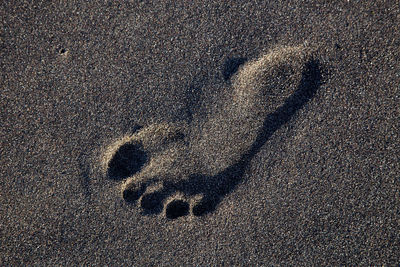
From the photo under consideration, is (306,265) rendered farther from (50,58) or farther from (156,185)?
(50,58)

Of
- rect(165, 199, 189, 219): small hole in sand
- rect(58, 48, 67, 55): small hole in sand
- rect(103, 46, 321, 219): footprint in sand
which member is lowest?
rect(165, 199, 189, 219): small hole in sand

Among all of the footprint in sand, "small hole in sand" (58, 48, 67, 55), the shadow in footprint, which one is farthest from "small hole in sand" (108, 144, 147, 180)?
"small hole in sand" (58, 48, 67, 55)

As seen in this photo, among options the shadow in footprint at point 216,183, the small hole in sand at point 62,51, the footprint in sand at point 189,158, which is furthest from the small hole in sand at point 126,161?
the small hole in sand at point 62,51

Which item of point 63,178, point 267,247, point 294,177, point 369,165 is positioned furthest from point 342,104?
point 63,178

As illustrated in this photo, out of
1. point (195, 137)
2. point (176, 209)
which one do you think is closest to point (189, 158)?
point (195, 137)

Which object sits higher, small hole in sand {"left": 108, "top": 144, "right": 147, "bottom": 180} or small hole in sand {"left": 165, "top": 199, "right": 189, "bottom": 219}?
small hole in sand {"left": 108, "top": 144, "right": 147, "bottom": 180}

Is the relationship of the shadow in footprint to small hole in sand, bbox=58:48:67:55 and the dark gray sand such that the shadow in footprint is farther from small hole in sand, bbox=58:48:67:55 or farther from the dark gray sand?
small hole in sand, bbox=58:48:67:55

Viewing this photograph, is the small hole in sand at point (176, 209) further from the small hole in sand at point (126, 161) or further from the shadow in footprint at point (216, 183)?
the small hole in sand at point (126, 161)

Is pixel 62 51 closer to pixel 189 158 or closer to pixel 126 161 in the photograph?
pixel 126 161
